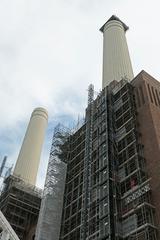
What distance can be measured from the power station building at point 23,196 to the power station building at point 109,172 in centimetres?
1372

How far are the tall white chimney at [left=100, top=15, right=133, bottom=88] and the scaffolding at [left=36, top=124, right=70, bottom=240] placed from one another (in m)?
17.3

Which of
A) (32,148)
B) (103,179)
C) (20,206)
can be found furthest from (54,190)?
(32,148)

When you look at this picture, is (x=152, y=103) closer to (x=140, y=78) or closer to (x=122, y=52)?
(x=140, y=78)

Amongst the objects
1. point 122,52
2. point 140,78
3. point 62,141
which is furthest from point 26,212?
point 122,52

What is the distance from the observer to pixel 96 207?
5050 centimetres

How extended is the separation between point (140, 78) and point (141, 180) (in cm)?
2092

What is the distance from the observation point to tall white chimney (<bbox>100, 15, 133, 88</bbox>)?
82375 millimetres

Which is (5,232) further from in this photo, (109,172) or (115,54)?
(115,54)

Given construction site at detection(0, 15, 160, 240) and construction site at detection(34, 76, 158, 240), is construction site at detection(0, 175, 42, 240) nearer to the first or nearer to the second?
construction site at detection(0, 15, 160, 240)

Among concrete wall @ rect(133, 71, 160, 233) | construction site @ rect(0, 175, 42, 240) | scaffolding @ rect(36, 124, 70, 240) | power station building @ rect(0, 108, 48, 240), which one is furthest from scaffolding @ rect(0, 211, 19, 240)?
construction site @ rect(0, 175, 42, 240)

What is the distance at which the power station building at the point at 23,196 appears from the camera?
238 feet

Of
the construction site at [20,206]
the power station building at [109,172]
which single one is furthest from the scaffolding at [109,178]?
the construction site at [20,206]

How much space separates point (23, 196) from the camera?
7725 centimetres

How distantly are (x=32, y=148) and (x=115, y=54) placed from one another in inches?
1342
